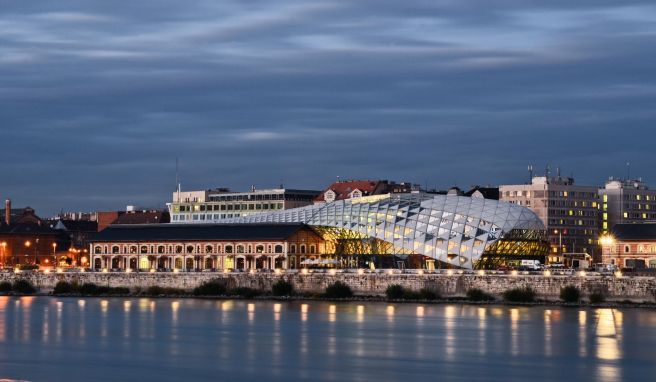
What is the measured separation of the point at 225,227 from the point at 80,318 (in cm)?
6349

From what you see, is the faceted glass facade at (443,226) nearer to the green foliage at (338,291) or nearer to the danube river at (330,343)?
the green foliage at (338,291)

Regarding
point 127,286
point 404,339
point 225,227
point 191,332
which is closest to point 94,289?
point 127,286

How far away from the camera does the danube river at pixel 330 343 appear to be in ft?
249

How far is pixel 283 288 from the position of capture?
14600 centimetres

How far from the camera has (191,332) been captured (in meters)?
101

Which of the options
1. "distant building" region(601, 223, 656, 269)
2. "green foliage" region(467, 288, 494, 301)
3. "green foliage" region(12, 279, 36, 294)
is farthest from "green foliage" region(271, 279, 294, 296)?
"distant building" region(601, 223, 656, 269)

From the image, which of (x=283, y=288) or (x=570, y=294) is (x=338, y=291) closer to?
(x=283, y=288)

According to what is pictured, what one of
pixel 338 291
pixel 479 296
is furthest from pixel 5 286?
pixel 479 296

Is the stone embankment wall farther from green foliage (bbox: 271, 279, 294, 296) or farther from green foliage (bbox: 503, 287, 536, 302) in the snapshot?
green foliage (bbox: 503, 287, 536, 302)

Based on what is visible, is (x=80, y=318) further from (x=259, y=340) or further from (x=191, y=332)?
(x=259, y=340)

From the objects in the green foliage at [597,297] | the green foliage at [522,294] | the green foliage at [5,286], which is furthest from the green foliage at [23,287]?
the green foliage at [597,297]

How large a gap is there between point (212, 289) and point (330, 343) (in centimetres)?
6119

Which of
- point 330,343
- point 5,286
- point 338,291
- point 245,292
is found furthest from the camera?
point 5,286

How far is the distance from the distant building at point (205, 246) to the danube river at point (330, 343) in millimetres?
44128
